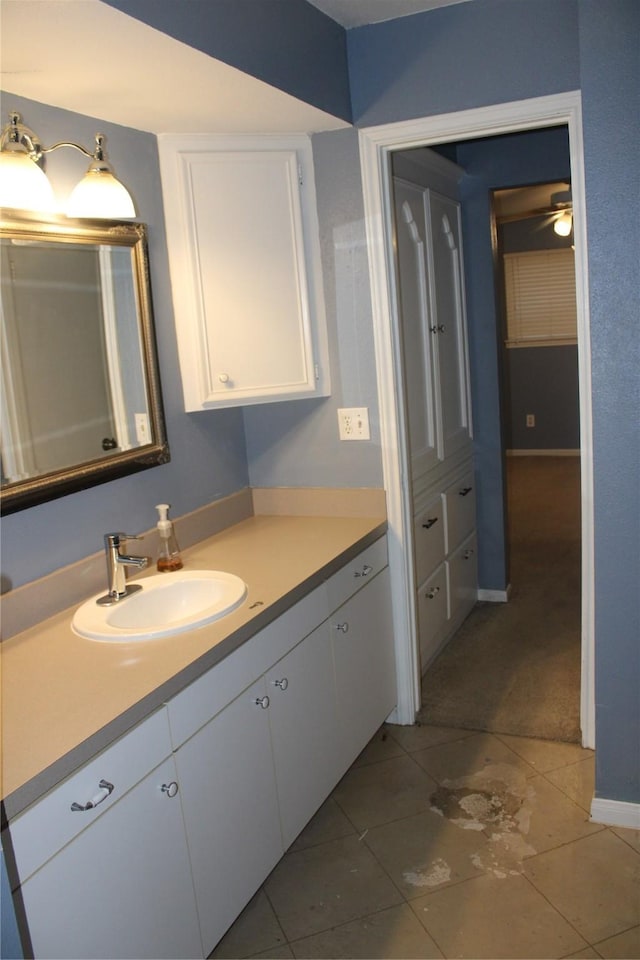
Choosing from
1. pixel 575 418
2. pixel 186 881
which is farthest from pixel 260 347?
pixel 575 418

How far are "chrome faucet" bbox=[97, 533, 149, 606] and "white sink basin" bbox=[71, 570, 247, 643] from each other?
22mm

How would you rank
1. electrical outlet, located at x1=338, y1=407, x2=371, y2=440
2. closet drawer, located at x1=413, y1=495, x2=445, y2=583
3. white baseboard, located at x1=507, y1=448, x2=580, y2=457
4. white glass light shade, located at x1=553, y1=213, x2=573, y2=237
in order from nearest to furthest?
electrical outlet, located at x1=338, y1=407, x2=371, y2=440
closet drawer, located at x1=413, y1=495, x2=445, y2=583
white glass light shade, located at x1=553, y1=213, x2=573, y2=237
white baseboard, located at x1=507, y1=448, x2=580, y2=457

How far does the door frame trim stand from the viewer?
2.35 metres

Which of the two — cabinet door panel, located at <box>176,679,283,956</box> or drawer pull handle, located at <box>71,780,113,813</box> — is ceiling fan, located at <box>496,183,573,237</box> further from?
drawer pull handle, located at <box>71,780,113,813</box>

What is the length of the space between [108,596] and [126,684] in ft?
1.65

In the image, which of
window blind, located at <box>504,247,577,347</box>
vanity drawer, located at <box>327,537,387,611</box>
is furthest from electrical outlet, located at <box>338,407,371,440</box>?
window blind, located at <box>504,247,577,347</box>

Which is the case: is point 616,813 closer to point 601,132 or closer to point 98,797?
point 98,797

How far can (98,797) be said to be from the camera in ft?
4.70

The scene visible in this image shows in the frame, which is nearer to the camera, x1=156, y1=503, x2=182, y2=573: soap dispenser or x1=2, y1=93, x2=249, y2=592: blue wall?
x1=2, y1=93, x2=249, y2=592: blue wall

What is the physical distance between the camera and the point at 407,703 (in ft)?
9.61

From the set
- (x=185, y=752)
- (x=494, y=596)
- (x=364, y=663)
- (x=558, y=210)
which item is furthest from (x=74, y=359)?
(x=558, y=210)

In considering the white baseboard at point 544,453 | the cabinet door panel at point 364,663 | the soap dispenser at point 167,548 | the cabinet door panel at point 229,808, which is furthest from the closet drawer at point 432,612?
the white baseboard at point 544,453

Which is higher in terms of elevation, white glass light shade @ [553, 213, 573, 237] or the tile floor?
white glass light shade @ [553, 213, 573, 237]

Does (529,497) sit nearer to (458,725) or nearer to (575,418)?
(575,418)
